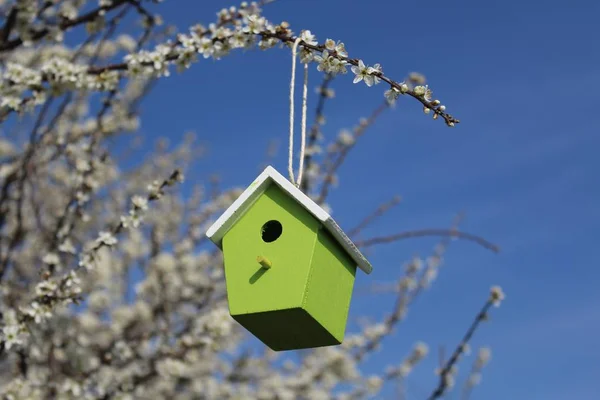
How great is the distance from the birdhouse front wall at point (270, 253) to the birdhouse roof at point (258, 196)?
0.02 m

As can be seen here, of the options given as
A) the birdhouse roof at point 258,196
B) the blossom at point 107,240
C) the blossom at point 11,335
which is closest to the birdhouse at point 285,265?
the birdhouse roof at point 258,196

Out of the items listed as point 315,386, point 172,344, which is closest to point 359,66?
point 172,344

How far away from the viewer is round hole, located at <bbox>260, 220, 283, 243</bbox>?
2.13 meters

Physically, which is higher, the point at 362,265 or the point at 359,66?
the point at 359,66

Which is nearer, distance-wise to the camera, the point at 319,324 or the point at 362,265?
the point at 319,324

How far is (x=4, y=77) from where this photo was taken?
3.26 m

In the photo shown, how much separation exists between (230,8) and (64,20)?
94 cm

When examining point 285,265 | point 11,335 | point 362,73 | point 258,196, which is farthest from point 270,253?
point 11,335

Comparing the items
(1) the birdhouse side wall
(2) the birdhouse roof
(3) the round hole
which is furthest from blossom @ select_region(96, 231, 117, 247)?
(1) the birdhouse side wall

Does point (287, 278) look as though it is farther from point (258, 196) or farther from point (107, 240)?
point (107, 240)

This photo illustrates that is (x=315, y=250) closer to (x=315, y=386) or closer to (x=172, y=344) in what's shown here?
(x=172, y=344)

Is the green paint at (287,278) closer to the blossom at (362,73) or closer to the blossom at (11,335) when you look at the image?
the blossom at (362,73)

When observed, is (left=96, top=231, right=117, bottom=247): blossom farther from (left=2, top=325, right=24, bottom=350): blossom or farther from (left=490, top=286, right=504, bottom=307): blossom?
(left=490, top=286, right=504, bottom=307): blossom

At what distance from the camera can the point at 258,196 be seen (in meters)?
2.15
